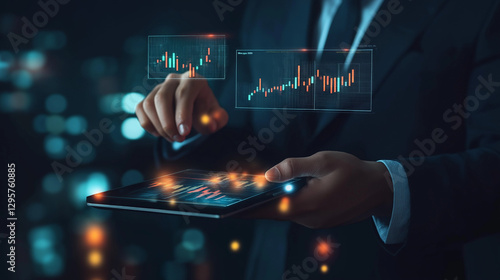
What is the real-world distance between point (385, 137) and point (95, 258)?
0.71 meters

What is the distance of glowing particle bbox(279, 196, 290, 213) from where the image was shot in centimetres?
88

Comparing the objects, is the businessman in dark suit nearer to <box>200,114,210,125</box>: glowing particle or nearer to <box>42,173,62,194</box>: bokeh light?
<box>200,114,210,125</box>: glowing particle

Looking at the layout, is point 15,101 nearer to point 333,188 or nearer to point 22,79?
point 22,79

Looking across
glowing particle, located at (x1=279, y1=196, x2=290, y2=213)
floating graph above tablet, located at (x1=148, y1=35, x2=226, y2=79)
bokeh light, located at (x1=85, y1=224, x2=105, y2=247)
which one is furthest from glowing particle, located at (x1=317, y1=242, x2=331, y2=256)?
bokeh light, located at (x1=85, y1=224, x2=105, y2=247)

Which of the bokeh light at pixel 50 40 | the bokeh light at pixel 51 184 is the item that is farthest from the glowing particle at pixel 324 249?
the bokeh light at pixel 50 40

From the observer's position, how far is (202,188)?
90 cm

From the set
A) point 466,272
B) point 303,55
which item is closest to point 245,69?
point 303,55

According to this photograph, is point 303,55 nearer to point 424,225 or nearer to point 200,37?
point 200,37

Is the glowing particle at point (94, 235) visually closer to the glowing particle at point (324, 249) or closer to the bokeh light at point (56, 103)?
the bokeh light at point (56, 103)

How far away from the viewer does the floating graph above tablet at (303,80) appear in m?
0.96

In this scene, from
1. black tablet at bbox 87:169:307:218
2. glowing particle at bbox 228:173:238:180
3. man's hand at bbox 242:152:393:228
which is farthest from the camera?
glowing particle at bbox 228:173:238:180

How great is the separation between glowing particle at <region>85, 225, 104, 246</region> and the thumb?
48 cm

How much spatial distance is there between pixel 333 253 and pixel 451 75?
41 centimetres

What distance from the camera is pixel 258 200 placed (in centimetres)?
80
